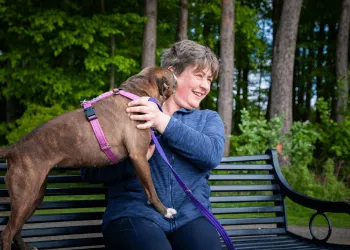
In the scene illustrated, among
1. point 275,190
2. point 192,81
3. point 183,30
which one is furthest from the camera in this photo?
point 183,30

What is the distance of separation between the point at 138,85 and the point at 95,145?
19.1 inches

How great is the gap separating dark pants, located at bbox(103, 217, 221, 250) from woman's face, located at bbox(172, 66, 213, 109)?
2.75ft

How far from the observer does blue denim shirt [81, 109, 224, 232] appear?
289 centimetres

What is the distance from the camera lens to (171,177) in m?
3.01

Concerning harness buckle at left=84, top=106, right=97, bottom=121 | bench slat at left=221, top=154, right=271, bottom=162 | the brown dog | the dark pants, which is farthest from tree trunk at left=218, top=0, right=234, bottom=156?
harness buckle at left=84, top=106, right=97, bottom=121

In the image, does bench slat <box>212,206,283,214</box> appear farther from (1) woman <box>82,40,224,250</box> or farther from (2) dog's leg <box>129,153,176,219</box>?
(2) dog's leg <box>129,153,176,219</box>

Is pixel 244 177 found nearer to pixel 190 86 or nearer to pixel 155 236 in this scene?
pixel 190 86

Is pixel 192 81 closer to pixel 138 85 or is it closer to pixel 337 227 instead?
pixel 138 85

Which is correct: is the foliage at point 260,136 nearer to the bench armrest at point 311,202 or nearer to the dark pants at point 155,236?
the bench armrest at point 311,202

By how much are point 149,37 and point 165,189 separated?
1117cm

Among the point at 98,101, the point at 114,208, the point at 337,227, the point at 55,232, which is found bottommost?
the point at 337,227

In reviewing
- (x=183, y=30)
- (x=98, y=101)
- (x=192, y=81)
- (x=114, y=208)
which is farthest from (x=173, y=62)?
(x=183, y=30)

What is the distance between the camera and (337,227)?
7.26m

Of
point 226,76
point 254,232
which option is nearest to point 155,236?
point 254,232
